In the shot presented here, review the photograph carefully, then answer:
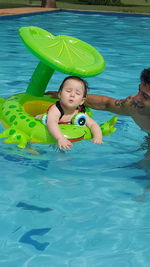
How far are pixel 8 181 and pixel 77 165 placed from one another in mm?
702

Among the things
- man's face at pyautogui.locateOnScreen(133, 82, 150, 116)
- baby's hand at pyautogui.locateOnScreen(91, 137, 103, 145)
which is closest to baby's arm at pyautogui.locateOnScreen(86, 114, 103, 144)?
baby's hand at pyautogui.locateOnScreen(91, 137, 103, 145)

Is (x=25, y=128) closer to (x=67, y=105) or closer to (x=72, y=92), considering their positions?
(x=67, y=105)

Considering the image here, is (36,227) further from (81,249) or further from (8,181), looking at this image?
(8,181)

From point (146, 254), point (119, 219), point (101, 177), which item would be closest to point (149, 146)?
point (101, 177)

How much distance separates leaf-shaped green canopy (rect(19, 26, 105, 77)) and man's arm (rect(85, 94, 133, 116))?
1.17ft

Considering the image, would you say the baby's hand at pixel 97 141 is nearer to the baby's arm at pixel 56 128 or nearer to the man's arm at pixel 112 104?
the baby's arm at pixel 56 128

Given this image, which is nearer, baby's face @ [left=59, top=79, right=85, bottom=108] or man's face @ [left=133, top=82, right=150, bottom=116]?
man's face @ [left=133, top=82, right=150, bottom=116]

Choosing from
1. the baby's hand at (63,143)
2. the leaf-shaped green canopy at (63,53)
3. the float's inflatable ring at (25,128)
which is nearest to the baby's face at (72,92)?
the leaf-shaped green canopy at (63,53)

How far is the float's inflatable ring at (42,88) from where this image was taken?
4.08m

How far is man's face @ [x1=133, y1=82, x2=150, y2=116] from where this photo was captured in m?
3.90

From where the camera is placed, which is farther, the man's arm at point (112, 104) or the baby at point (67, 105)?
the man's arm at point (112, 104)

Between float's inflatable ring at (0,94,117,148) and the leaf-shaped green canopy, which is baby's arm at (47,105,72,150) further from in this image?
the leaf-shaped green canopy

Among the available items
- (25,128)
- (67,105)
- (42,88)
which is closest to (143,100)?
(67,105)

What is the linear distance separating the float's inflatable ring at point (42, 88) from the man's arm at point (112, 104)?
0.16 meters
